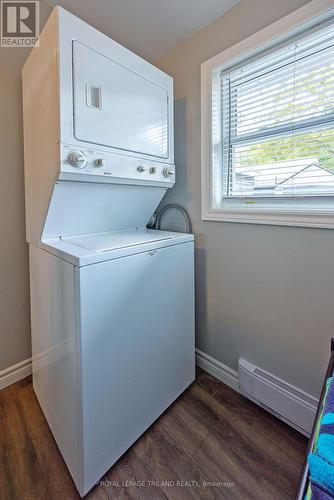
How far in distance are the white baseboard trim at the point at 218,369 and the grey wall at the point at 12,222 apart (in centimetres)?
129


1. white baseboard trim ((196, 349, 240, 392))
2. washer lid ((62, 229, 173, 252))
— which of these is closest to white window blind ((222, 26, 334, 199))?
washer lid ((62, 229, 173, 252))

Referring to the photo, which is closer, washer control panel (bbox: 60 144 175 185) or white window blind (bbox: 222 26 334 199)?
washer control panel (bbox: 60 144 175 185)

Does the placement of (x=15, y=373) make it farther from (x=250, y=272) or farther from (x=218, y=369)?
(x=250, y=272)

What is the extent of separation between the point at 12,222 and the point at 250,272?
62.6 inches

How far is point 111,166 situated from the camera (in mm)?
1333

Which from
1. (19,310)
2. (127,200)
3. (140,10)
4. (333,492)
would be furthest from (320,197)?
(19,310)

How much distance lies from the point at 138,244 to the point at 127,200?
1.46ft

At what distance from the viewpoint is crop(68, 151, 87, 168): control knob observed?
1.15 m

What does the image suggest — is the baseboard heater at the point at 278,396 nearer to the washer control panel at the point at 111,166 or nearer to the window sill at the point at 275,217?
the window sill at the point at 275,217

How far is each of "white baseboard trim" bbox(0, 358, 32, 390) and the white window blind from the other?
188cm

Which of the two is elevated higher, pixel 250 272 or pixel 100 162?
pixel 100 162

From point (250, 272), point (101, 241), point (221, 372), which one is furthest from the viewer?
point (221, 372)

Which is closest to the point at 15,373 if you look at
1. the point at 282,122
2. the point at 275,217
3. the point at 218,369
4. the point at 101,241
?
the point at 101,241

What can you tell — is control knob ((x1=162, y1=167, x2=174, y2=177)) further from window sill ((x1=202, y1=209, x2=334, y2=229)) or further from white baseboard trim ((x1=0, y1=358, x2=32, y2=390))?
white baseboard trim ((x1=0, y1=358, x2=32, y2=390))
